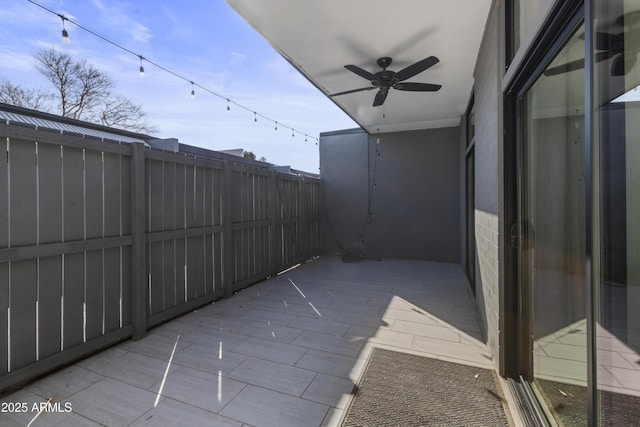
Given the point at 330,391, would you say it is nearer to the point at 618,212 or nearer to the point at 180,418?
the point at 180,418

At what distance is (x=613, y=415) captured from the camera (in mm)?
948

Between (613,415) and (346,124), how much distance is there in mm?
6112

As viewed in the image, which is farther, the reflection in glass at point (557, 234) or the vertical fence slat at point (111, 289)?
the vertical fence slat at point (111, 289)

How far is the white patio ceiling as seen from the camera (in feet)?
8.16

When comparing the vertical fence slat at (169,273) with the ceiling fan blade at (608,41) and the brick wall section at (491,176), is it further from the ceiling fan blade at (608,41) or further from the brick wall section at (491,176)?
the ceiling fan blade at (608,41)

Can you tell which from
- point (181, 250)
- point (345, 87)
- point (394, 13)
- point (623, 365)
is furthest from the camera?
point (345, 87)

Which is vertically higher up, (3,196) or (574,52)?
(574,52)

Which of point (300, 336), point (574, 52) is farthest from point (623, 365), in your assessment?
point (300, 336)

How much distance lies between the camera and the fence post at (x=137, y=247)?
2.61m

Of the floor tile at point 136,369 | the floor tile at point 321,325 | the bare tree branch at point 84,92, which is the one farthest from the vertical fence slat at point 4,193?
the bare tree branch at point 84,92

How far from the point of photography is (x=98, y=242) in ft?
7.72

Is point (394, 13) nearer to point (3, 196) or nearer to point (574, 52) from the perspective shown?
point (574, 52)

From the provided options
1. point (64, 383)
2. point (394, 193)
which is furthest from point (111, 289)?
point (394, 193)

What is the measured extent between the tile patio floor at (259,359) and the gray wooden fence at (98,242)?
0.22 m
